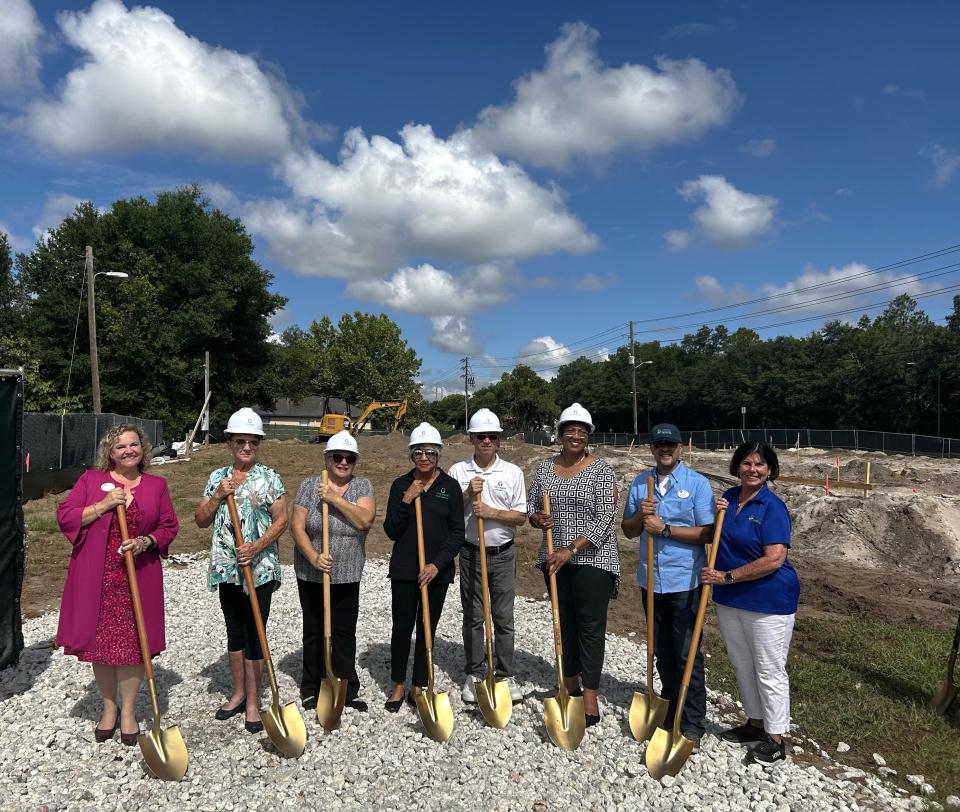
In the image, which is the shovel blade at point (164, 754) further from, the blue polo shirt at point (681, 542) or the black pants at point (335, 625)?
the blue polo shirt at point (681, 542)

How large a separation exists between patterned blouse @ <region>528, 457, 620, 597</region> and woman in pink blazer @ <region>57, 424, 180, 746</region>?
8.52 ft

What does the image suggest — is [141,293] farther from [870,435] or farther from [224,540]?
[870,435]

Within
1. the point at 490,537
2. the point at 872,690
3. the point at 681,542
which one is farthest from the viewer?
the point at 872,690

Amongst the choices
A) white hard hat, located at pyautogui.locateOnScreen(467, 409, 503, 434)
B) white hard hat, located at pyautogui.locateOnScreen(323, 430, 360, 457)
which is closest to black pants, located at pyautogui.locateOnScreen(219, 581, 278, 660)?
white hard hat, located at pyautogui.locateOnScreen(323, 430, 360, 457)

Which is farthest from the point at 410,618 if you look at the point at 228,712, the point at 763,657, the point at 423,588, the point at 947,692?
the point at 947,692

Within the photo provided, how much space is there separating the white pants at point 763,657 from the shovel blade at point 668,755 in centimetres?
53

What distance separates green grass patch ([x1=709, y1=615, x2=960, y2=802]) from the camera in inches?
169

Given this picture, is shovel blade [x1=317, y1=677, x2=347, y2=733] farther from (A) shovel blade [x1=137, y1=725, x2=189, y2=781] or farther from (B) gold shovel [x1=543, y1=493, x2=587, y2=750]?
(B) gold shovel [x1=543, y1=493, x2=587, y2=750]

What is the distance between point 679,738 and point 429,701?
65.2 inches

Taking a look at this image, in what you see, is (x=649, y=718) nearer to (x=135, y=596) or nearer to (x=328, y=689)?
(x=328, y=689)

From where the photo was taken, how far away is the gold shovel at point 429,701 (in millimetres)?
4324

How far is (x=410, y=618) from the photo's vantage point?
4594 millimetres

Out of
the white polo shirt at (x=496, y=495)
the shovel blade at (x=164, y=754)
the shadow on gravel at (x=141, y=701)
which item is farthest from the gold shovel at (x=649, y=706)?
the shadow on gravel at (x=141, y=701)

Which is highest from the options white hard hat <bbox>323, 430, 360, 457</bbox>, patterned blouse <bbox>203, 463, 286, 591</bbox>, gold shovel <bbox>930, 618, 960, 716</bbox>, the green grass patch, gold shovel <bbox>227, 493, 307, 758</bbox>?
white hard hat <bbox>323, 430, 360, 457</bbox>
